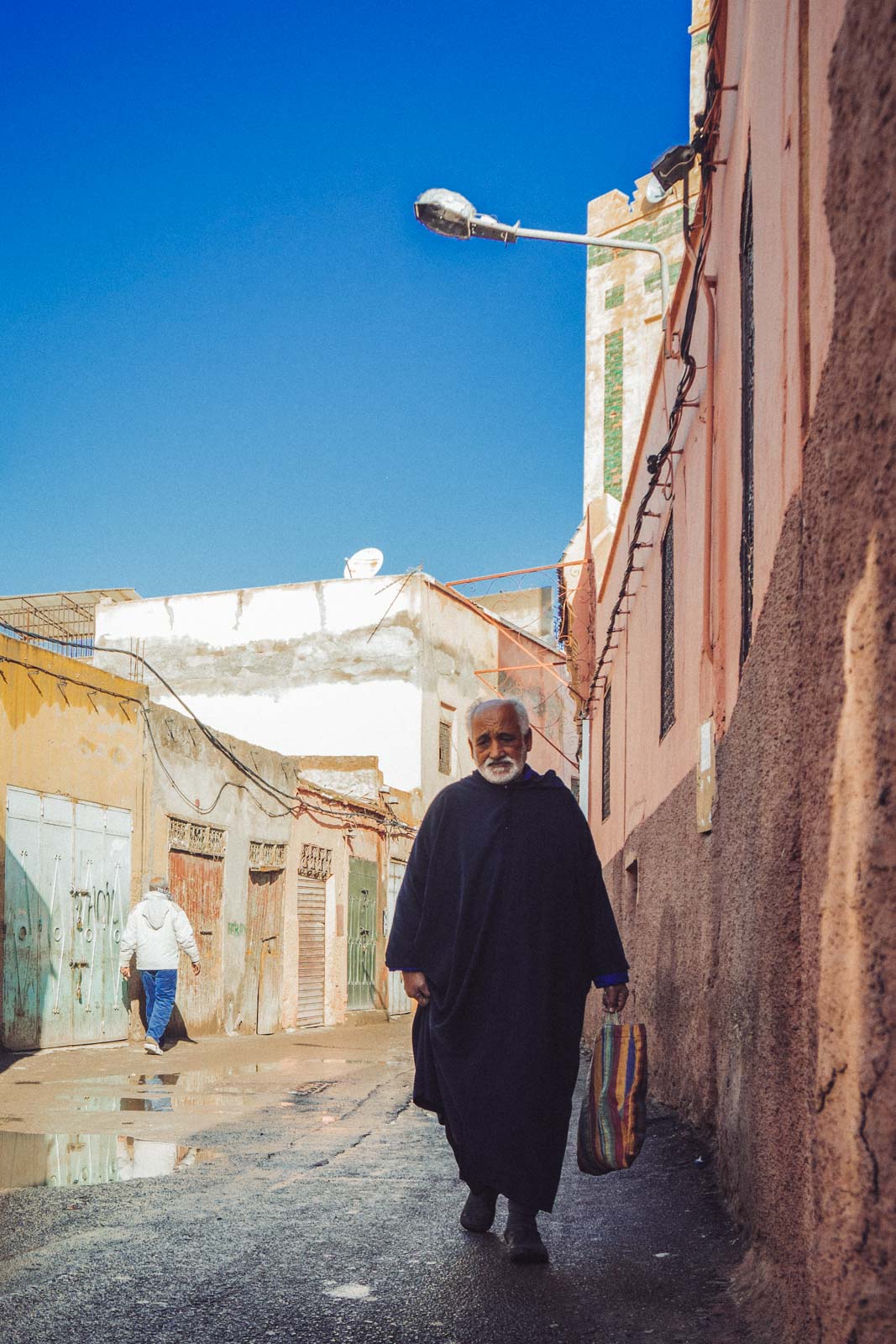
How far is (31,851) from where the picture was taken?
43.0ft

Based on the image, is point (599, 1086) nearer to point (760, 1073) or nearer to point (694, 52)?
point (760, 1073)

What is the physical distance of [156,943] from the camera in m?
13.6

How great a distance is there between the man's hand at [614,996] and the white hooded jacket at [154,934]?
9721mm

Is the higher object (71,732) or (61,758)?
(71,732)

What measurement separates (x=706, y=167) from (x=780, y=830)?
13.6 feet

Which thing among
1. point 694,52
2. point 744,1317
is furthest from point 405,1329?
point 694,52

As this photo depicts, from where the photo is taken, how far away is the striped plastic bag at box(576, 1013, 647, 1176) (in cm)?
422

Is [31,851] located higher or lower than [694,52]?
lower

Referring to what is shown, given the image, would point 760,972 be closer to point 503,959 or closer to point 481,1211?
point 503,959

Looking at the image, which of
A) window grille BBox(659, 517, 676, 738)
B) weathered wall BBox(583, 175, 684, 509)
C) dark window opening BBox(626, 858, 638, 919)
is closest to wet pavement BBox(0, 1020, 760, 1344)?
window grille BBox(659, 517, 676, 738)

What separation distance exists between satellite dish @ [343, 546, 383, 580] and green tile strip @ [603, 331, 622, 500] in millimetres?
8415

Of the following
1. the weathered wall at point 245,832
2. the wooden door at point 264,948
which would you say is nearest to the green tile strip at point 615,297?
the weathered wall at point 245,832

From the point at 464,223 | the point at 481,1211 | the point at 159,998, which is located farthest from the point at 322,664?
the point at 481,1211

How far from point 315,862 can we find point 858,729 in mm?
19241
